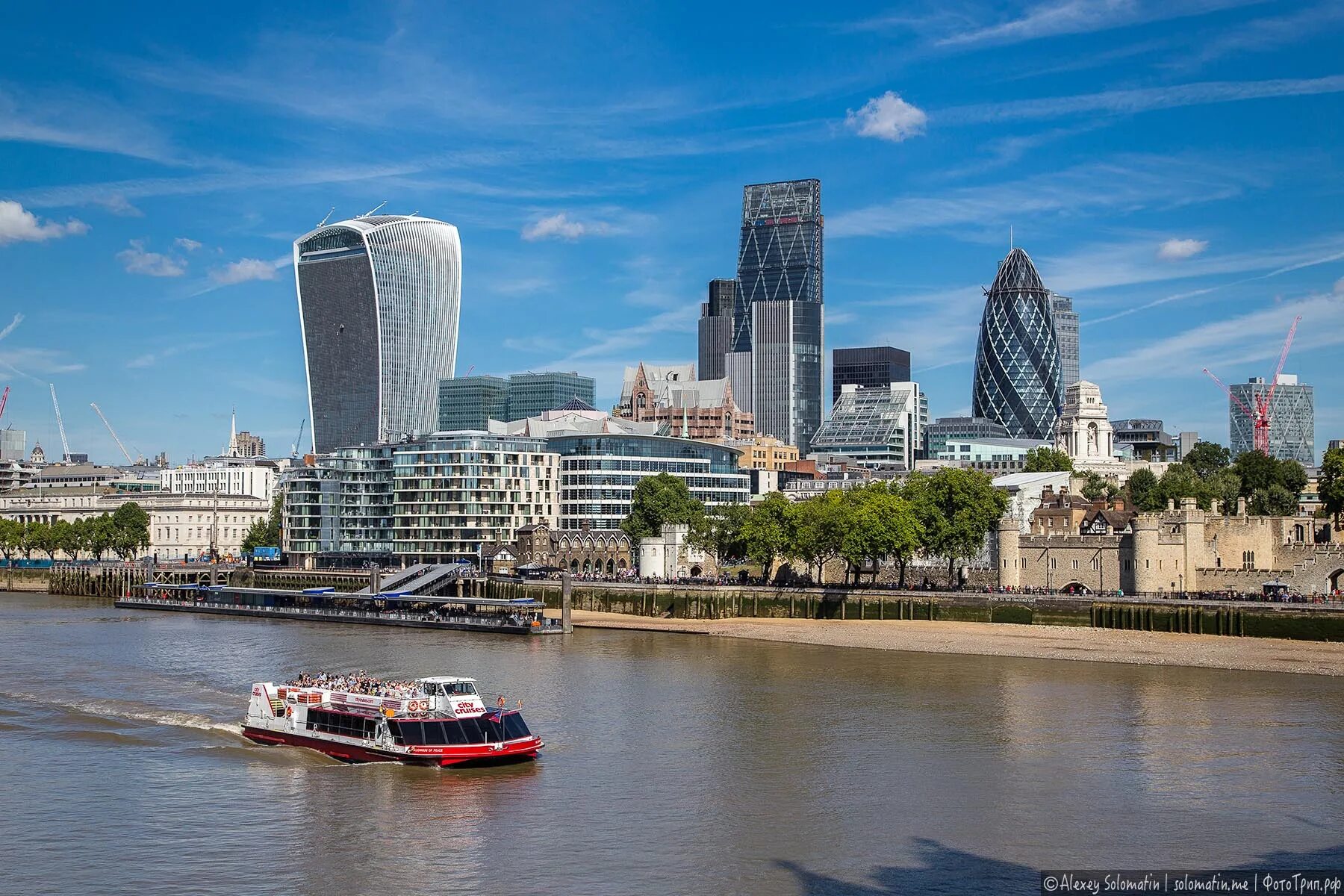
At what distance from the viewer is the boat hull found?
56.9m

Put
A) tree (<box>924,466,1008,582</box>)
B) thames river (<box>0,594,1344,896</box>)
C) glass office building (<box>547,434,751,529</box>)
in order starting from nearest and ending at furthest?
thames river (<box>0,594,1344,896</box>) < tree (<box>924,466,1008,582</box>) < glass office building (<box>547,434,751,529</box>)

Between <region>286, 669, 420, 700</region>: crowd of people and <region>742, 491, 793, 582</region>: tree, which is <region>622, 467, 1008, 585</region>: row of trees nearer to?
<region>742, 491, 793, 582</region>: tree

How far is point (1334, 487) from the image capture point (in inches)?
4638

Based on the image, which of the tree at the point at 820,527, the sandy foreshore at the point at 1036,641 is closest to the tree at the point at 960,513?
the tree at the point at 820,527

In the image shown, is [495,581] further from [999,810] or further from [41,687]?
[999,810]

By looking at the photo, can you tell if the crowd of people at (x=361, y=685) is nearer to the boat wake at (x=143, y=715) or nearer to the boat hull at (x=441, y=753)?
the boat hull at (x=441, y=753)

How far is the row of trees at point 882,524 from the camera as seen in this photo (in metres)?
119

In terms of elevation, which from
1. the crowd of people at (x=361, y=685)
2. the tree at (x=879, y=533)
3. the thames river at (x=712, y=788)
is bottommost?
the thames river at (x=712, y=788)

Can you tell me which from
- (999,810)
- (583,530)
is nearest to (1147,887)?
(999,810)

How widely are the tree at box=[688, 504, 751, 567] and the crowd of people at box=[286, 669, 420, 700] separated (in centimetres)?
7919

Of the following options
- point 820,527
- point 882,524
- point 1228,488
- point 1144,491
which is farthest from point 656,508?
point 1228,488

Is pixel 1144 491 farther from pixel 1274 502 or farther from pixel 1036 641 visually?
pixel 1036 641

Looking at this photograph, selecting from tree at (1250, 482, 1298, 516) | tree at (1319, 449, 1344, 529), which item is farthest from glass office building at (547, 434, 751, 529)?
tree at (1319, 449, 1344, 529)

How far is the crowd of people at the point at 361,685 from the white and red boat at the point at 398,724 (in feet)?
0.47
